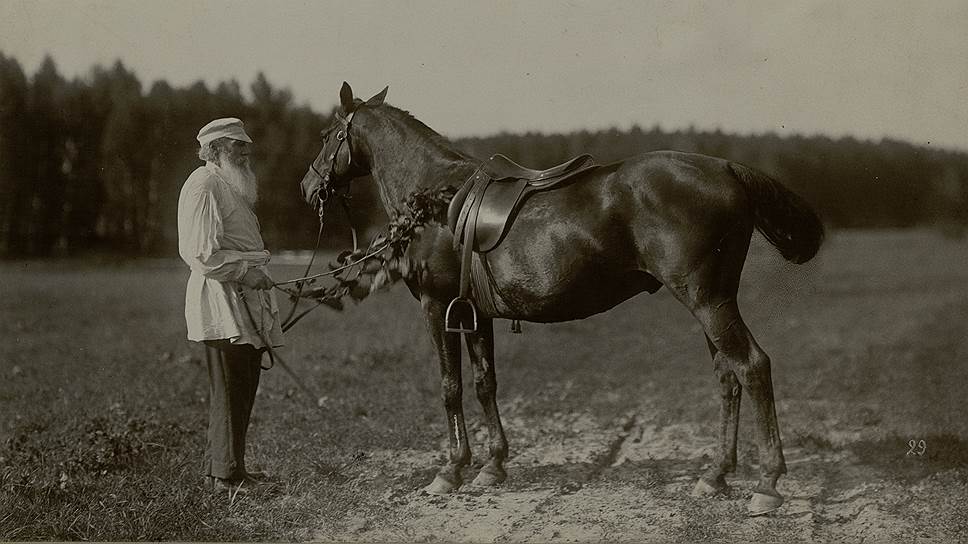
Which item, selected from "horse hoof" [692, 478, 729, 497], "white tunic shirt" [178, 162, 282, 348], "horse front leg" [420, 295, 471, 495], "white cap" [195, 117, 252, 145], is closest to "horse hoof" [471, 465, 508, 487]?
"horse front leg" [420, 295, 471, 495]

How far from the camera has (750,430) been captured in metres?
6.72

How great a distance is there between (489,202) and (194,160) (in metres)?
2.96

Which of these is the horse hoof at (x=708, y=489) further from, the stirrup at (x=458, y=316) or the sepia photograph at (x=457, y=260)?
the stirrup at (x=458, y=316)

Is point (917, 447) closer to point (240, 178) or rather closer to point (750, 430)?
point (750, 430)

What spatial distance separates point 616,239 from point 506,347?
4571 millimetres

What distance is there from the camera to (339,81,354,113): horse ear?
5.39 metres

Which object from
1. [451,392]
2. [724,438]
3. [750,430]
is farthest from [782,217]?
[750,430]

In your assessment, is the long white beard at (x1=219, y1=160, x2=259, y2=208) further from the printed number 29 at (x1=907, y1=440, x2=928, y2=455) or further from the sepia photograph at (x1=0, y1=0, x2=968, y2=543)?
the printed number 29 at (x1=907, y1=440, x2=928, y2=455)

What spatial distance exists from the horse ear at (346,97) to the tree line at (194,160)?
4.34ft

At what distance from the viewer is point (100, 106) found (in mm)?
6883

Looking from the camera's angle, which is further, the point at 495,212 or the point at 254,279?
the point at 254,279

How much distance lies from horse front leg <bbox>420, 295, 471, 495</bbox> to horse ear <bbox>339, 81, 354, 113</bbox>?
137 cm

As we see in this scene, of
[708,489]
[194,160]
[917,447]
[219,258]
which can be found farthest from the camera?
[194,160]

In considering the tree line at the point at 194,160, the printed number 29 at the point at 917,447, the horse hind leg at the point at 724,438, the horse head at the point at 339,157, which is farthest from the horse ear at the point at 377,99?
the printed number 29 at the point at 917,447
